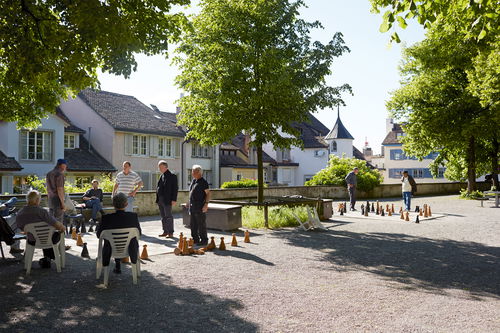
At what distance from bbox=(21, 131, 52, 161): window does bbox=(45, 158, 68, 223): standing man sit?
70.6ft

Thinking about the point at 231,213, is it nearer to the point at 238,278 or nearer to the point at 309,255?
the point at 309,255

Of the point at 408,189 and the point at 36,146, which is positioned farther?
the point at 36,146

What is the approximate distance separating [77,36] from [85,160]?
81.1ft

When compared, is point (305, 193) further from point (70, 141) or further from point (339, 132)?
point (339, 132)

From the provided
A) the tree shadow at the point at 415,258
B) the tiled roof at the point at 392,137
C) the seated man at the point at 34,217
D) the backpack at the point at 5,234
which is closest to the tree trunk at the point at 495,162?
the tree shadow at the point at 415,258

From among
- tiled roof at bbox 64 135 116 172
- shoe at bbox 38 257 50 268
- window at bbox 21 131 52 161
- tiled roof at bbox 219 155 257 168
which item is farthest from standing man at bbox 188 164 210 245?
tiled roof at bbox 219 155 257 168

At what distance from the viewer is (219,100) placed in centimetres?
1426

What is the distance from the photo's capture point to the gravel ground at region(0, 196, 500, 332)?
546cm

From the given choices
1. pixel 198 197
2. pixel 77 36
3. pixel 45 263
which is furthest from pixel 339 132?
pixel 45 263

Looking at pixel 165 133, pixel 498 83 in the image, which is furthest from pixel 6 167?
pixel 498 83

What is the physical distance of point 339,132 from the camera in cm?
6544

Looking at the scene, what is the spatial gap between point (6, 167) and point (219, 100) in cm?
1774

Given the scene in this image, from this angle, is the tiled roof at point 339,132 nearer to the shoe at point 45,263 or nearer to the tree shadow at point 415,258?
the tree shadow at point 415,258

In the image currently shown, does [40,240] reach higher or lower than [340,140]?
lower
